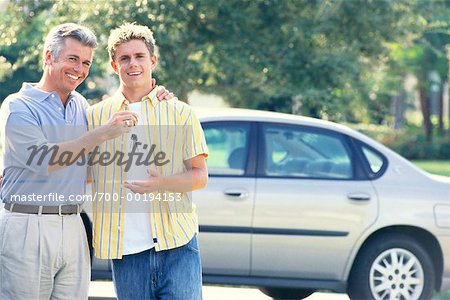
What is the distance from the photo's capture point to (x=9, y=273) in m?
3.95

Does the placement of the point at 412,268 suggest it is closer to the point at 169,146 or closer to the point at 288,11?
the point at 169,146

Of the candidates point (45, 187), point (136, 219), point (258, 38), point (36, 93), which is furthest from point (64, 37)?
point (258, 38)

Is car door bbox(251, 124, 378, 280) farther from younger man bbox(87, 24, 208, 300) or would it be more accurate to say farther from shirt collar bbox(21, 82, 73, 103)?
shirt collar bbox(21, 82, 73, 103)

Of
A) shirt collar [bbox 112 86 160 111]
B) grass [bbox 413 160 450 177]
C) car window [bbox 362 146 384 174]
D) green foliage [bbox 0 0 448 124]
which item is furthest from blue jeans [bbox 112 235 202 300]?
grass [bbox 413 160 450 177]

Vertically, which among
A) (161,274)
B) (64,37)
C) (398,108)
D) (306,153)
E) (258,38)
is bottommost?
(161,274)

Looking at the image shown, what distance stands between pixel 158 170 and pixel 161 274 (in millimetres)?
443

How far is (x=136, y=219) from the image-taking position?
404cm

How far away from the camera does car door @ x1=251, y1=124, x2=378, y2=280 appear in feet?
23.9

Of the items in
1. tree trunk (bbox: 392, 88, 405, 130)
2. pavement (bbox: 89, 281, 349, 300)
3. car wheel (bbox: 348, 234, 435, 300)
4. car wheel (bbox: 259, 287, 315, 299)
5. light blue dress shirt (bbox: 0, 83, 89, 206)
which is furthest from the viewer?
tree trunk (bbox: 392, 88, 405, 130)

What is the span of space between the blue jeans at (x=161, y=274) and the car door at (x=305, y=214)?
325 cm

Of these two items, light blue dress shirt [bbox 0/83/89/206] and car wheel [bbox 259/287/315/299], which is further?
car wheel [bbox 259/287/315/299]

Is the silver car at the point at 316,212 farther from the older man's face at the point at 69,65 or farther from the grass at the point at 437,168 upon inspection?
the grass at the point at 437,168

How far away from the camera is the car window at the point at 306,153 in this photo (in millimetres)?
7551

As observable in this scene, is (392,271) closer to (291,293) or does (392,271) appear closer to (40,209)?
(291,293)
